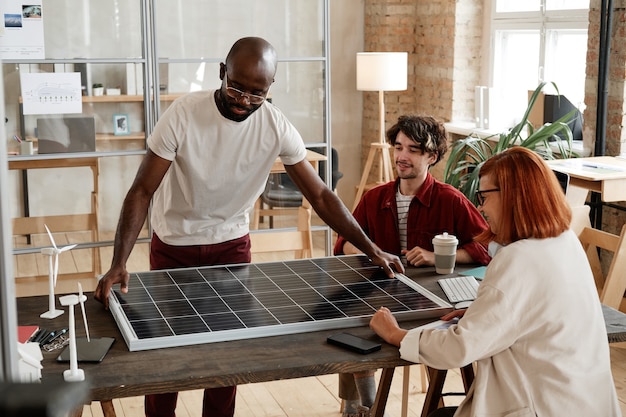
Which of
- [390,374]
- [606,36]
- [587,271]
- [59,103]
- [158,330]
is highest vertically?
[606,36]

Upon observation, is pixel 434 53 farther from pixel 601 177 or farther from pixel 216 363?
pixel 216 363

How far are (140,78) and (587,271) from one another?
117 inches

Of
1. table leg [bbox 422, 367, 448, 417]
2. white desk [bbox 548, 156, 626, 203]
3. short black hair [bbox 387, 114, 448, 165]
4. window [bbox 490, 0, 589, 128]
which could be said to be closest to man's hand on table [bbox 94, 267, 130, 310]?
table leg [bbox 422, 367, 448, 417]

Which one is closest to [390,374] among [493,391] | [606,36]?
[493,391]

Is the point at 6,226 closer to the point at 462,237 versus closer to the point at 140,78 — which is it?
the point at 462,237

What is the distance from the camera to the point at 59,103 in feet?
13.8

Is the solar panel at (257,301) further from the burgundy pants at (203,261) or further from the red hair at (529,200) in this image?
the red hair at (529,200)

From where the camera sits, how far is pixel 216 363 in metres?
1.84

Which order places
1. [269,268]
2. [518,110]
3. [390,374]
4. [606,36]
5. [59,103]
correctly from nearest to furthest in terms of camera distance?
[390,374], [269,268], [59,103], [606,36], [518,110]

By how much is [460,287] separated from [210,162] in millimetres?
873

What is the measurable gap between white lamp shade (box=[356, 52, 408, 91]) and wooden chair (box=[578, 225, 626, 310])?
2533 millimetres

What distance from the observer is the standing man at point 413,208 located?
2.95 meters

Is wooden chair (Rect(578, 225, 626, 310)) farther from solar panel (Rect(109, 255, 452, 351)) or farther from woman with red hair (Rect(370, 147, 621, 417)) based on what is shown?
woman with red hair (Rect(370, 147, 621, 417))

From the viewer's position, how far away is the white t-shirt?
2.56 metres
